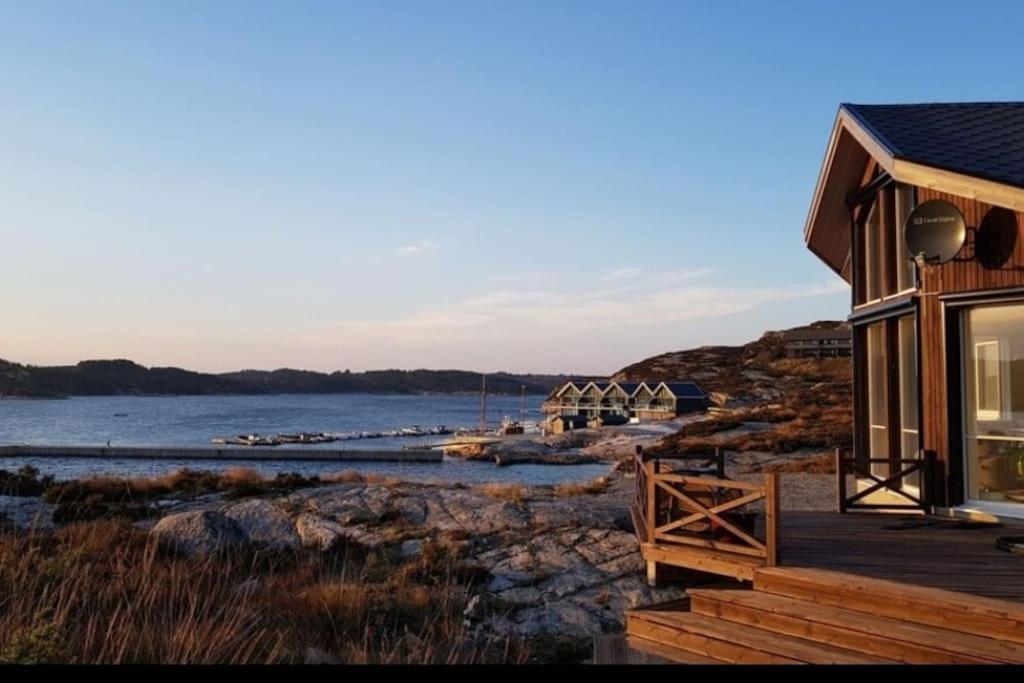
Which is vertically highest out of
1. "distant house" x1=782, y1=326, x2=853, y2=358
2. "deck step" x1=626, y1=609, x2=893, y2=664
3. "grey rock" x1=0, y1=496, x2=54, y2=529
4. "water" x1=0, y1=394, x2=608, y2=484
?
"distant house" x1=782, y1=326, x2=853, y2=358

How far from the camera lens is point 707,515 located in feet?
25.9

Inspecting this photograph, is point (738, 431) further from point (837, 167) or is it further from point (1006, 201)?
point (1006, 201)

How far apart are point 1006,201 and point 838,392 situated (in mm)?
44134

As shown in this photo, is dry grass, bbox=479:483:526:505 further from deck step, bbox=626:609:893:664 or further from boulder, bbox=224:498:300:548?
deck step, bbox=626:609:893:664

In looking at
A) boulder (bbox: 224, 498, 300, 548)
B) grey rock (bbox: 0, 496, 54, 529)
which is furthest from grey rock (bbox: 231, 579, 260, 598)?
grey rock (bbox: 0, 496, 54, 529)

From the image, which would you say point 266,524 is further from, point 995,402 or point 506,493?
point 995,402

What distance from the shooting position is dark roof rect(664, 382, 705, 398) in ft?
239

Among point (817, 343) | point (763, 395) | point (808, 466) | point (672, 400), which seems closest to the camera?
point (808, 466)

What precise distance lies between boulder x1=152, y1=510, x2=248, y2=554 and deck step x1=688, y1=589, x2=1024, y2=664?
7.18 meters

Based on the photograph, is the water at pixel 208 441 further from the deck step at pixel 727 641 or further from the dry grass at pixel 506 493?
the deck step at pixel 727 641

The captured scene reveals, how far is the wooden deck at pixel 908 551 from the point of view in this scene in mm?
6207

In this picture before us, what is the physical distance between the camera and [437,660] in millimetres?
4680

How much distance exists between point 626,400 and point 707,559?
72.4 m

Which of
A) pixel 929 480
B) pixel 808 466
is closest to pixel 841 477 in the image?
pixel 929 480
